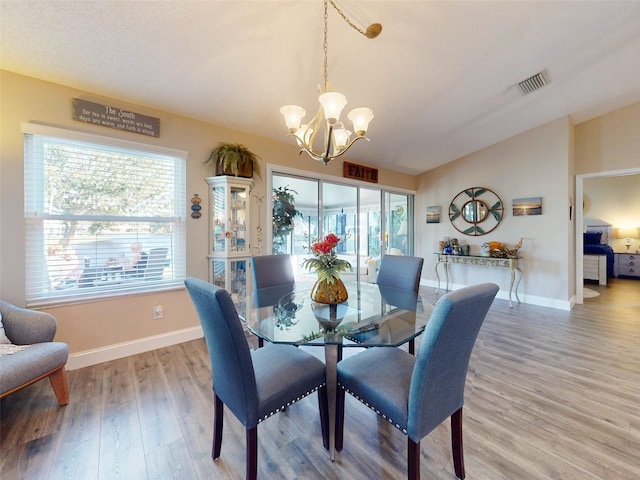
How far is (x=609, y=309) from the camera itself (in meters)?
4.21

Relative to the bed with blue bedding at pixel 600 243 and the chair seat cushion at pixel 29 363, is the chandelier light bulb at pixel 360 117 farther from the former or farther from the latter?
the bed with blue bedding at pixel 600 243

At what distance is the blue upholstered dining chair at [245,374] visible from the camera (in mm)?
1190

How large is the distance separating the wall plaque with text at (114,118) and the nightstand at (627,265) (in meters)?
10.1

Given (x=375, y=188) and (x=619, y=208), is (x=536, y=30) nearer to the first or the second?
(x=375, y=188)

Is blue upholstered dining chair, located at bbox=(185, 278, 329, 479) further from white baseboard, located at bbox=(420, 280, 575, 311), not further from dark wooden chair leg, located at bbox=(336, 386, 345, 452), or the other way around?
white baseboard, located at bbox=(420, 280, 575, 311)

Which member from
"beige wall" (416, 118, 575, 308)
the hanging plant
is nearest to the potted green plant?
the hanging plant

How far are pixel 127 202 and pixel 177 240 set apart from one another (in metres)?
0.60

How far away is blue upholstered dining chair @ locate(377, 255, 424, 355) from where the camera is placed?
8.23 ft

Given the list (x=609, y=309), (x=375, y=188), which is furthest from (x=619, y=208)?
(x=375, y=188)

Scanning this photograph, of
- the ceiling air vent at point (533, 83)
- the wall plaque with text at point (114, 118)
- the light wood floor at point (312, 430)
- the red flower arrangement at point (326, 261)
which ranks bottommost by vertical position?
the light wood floor at point (312, 430)

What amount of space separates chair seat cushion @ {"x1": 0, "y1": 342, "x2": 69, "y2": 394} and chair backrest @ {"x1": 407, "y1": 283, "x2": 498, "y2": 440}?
2288 mm

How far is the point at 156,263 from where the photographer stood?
290 centimetres

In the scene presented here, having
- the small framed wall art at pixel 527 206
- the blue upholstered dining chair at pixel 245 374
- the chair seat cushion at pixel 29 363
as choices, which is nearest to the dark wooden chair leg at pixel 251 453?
the blue upholstered dining chair at pixel 245 374

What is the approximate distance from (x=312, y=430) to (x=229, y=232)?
2.19 meters
